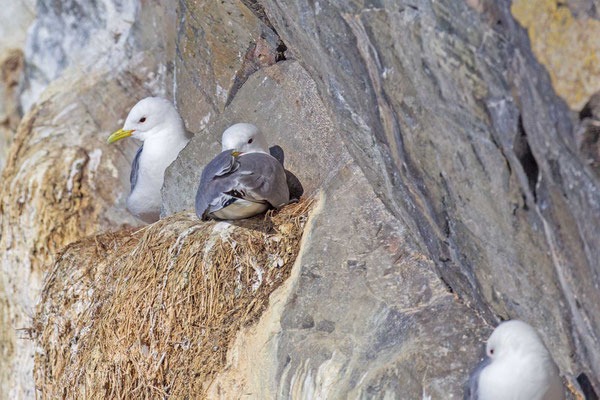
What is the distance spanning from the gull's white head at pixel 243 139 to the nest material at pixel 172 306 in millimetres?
410

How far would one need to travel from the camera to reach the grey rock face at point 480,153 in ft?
5.89

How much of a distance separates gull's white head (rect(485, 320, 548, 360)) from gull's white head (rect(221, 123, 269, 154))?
76.4 inches

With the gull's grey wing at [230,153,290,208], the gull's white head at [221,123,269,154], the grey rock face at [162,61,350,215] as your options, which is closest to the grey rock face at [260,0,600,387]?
the gull's grey wing at [230,153,290,208]

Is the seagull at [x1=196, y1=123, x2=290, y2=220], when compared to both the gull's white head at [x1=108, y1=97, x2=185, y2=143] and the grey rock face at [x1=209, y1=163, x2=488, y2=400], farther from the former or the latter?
the gull's white head at [x1=108, y1=97, x2=185, y2=143]

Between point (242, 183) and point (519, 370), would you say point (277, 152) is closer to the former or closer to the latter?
point (242, 183)

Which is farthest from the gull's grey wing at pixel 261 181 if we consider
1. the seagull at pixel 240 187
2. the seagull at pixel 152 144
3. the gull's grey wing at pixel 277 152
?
the seagull at pixel 152 144

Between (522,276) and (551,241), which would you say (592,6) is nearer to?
(551,241)

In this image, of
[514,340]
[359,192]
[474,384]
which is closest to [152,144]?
[359,192]

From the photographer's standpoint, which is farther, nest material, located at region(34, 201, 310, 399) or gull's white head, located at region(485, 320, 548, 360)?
nest material, located at region(34, 201, 310, 399)

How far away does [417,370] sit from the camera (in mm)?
2633

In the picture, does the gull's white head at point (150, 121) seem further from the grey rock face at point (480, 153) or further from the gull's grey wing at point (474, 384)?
the gull's grey wing at point (474, 384)

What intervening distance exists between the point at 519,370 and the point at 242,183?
1713 millimetres

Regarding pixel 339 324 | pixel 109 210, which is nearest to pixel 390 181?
pixel 339 324

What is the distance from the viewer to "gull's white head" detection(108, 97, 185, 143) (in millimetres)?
4660
